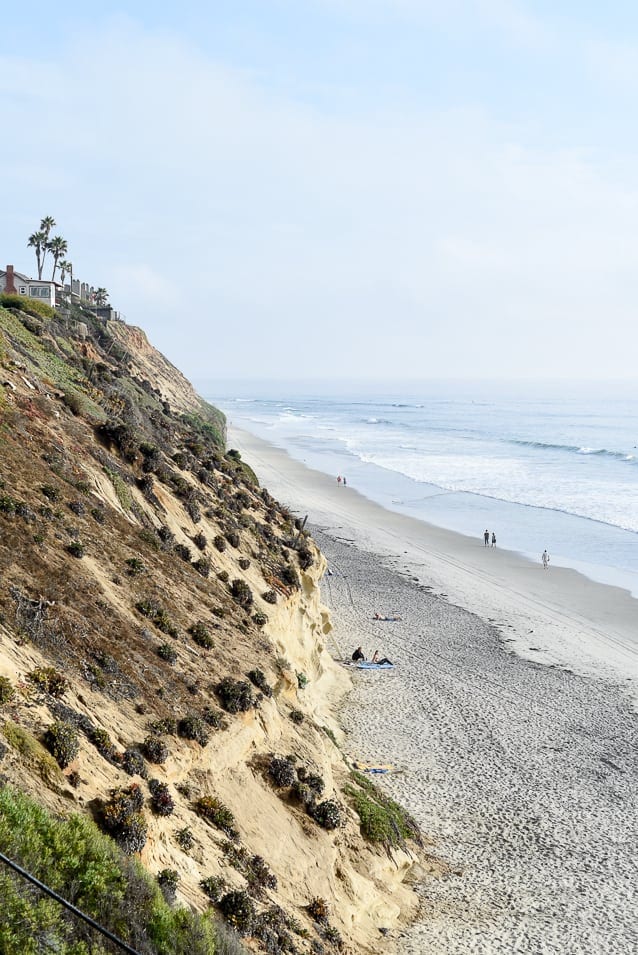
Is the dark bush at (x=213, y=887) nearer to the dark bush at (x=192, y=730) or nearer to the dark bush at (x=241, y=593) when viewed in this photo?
the dark bush at (x=192, y=730)

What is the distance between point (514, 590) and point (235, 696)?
93.0 ft

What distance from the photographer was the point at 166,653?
581 inches

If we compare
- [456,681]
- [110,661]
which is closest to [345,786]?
[110,661]

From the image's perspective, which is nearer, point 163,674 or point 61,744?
point 61,744

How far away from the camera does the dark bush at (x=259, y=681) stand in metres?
16.2

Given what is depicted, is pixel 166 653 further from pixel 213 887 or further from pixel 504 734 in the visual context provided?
pixel 504 734

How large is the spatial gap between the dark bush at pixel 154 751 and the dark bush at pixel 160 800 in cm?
52

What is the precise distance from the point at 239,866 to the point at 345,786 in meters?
5.41

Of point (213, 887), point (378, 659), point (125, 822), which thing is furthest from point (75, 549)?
point (378, 659)

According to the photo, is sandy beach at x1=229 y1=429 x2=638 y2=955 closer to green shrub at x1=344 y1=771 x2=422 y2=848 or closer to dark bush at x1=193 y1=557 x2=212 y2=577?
green shrub at x1=344 y1=771 x2=422 y2=848

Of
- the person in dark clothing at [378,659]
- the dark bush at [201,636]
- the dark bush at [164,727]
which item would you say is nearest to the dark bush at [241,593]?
the dark bush at [201,636]

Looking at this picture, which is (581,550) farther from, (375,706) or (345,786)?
(345,786)

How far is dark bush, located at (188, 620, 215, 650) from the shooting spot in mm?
16281

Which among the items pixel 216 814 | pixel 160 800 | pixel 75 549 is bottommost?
pixel 216 814
